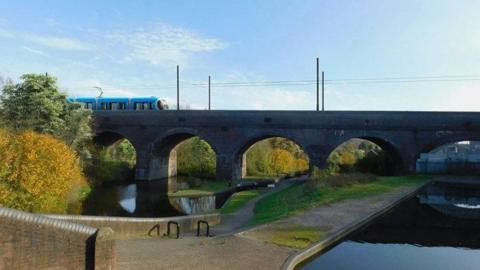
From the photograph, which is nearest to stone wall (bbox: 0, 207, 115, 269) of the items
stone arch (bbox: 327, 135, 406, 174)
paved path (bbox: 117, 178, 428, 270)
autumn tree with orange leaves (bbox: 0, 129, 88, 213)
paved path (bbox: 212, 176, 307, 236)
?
paved path (bbox: 117, 178, 428, 270)

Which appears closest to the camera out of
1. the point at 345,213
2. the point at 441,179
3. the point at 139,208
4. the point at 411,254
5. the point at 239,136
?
the point at 411,254

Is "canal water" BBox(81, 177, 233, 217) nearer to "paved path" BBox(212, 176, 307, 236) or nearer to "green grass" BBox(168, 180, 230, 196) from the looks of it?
"green grass" BBox(168, 180, 230, 196)

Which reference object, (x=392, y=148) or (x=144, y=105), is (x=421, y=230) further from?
(x=144, y=105)

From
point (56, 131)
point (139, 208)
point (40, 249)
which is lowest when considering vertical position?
point (139, 208)

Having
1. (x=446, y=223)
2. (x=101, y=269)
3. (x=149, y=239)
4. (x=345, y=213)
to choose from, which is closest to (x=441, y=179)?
(x=446, y=223)

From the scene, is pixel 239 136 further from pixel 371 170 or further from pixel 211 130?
pixel 371 170

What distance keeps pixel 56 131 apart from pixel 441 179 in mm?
27894

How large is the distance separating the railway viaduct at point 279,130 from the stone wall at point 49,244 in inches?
1109

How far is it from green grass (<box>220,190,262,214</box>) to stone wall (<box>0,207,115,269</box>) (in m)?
14.2

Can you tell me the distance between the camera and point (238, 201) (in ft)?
85.9

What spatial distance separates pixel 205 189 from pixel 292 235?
19984 mm

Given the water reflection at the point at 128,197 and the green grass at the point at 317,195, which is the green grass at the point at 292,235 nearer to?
the green grass at the point at 317,195

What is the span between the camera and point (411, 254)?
1272 centimetres

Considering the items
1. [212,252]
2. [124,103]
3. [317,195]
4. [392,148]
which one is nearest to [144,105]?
[124,103]
